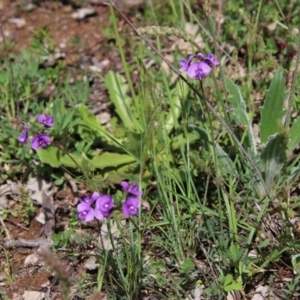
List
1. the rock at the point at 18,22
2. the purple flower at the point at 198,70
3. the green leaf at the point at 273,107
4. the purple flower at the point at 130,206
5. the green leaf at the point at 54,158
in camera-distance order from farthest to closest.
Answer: the rock at the point at 18,22 < the green leaf at the point at 54,158 < the green leaf at the point at 273,107 < the purple flower at the point at 198,70 < the purple flower at the point at 130,206

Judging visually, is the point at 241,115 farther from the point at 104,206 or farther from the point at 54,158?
the point at 104,206

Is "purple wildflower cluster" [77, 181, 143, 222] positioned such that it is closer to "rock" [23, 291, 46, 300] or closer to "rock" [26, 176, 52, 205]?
"rock" [23, 291, 46, 300]

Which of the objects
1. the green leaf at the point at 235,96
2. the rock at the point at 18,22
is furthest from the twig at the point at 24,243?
the rock at the point at 18,22

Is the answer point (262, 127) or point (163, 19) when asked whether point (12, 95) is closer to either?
point (163, 19)

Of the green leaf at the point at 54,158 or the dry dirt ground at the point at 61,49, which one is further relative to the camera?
the green leaf at the point at 54,158

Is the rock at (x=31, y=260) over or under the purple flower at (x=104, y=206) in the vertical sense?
under

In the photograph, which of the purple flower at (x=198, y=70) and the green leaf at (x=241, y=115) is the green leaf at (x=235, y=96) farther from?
the purple flower at (x=198, y=70)

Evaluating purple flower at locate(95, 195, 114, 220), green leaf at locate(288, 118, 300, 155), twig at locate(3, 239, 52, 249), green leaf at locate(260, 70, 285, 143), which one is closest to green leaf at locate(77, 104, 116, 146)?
twig at locate(3, 239, 52, 249)
